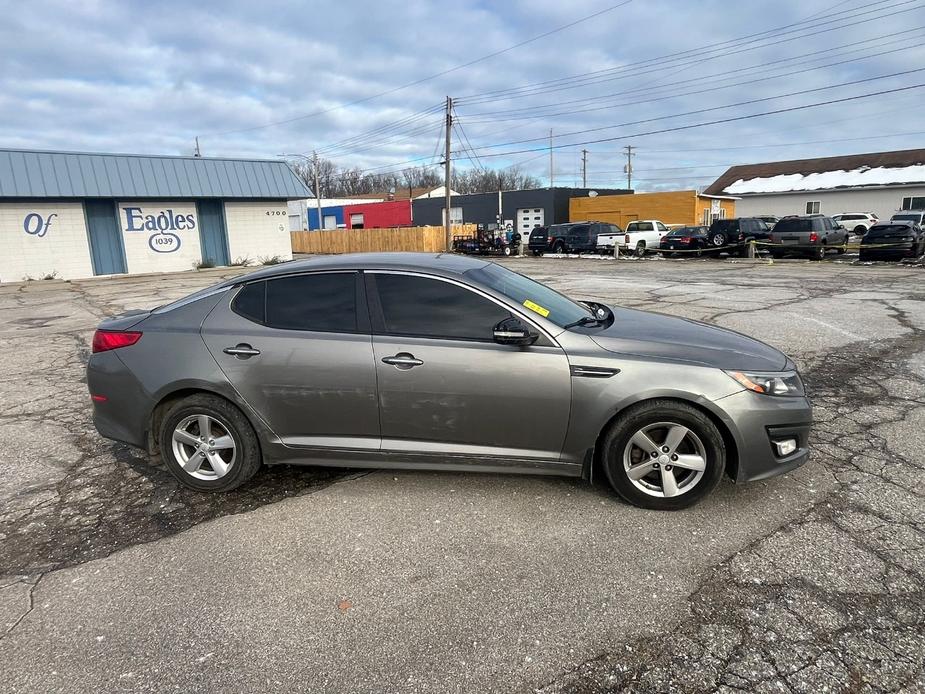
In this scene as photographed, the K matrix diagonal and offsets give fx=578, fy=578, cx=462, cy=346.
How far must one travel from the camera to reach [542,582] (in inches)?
113

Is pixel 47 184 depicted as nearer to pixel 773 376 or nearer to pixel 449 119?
pixel 449 119

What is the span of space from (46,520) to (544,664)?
3.20m

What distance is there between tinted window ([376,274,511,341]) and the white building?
51393mm

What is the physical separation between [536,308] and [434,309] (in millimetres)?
651

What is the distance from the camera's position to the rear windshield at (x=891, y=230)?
22.0 m

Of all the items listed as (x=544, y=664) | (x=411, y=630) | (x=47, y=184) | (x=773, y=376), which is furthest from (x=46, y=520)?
(x=47, y=184)

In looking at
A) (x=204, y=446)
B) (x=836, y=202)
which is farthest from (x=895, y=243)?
(x=836, y=202)

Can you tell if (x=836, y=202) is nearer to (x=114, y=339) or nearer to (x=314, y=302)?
(x=314, y=302)

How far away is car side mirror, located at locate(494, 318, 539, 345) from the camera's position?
11.2ft

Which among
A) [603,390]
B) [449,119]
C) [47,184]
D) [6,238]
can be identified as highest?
[449,119]

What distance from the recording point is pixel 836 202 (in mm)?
45688

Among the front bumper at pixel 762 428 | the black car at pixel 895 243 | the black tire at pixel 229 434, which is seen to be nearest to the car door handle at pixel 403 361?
the black tire at pixel 229 434

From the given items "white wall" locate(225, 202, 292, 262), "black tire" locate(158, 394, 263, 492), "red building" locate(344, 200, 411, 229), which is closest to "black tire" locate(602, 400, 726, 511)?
"black tire" locate(158, 394, 263, 492)

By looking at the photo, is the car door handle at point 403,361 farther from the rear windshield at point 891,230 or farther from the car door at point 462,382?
the rear windshield at point 891,230
